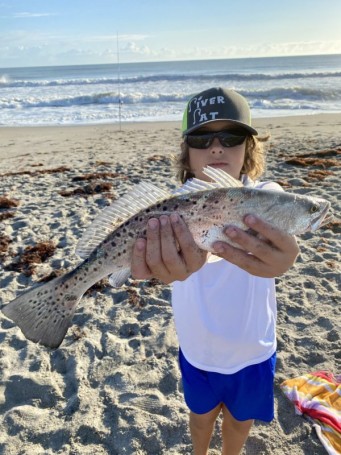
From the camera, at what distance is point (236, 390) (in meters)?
2.92

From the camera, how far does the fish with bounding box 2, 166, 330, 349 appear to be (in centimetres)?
233

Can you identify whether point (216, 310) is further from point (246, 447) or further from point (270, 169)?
point (270, 169)

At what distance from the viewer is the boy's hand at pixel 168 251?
2.45 metres

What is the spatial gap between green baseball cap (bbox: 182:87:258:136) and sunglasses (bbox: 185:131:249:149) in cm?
7

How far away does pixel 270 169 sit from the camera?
38.8ft

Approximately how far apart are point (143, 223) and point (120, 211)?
213 mm

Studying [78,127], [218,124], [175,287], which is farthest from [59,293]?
[78,127]

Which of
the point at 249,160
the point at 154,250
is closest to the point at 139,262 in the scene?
the point at 154,250

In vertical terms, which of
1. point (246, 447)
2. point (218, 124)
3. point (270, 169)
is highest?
point (218, 124)

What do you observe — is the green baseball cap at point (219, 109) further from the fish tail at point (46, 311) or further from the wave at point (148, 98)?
the wave at point (148, 98)

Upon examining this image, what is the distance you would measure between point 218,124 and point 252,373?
6.05ft

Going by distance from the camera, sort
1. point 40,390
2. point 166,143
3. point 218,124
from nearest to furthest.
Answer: point 218,124
point 40,390
point 166,143

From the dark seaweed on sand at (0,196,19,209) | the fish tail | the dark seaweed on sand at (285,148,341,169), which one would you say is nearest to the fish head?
the fish tail

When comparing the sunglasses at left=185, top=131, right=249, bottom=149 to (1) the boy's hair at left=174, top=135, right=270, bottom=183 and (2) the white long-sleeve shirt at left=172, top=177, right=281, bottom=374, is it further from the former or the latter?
(2) the white long-sleeve shirt at left=172, top=177, right=281, bottom=374
